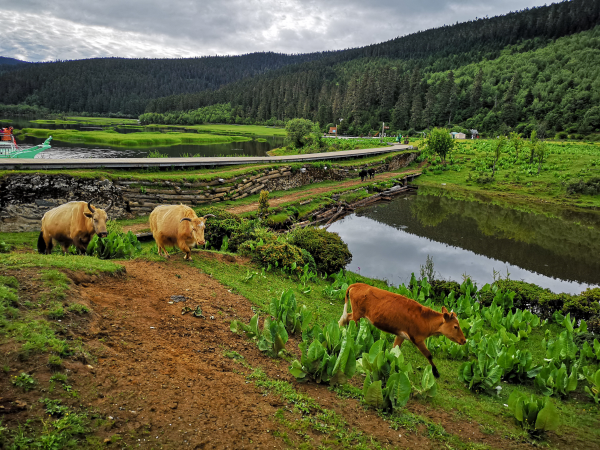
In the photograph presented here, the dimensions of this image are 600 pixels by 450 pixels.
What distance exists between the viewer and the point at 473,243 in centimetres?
2280

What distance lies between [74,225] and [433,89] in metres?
104

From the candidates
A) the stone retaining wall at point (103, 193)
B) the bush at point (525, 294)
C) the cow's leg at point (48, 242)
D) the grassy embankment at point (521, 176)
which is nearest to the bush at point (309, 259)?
the bush at point (525, 294)

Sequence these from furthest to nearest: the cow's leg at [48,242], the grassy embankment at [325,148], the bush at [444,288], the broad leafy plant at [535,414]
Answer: the grassy embankment at [325,148]
the bush at [444,288]
the cow's leg at [48,242]
the broad leafy plant at [535,414]

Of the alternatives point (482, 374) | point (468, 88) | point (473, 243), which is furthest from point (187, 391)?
point (468, 88)

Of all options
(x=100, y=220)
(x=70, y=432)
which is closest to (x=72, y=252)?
(x=100, y=220)

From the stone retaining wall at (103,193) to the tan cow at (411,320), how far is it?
1553 centimetres

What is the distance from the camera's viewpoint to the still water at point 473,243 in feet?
57.3

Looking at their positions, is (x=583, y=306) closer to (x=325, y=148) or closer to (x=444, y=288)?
(x=444, y=288)

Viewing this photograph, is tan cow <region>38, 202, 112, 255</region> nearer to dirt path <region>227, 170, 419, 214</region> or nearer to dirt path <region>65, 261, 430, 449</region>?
dirt path <region>65, 261, 430, 449</region>

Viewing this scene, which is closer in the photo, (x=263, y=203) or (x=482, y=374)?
(x=482, y=374)

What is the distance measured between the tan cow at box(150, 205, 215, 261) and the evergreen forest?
8526 centimetres

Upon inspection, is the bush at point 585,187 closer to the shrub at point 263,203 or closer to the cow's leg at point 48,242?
the shrub at point 263,203

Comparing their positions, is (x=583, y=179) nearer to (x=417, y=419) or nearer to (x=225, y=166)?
(x=225, y=166)

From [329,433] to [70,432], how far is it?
2708mm
